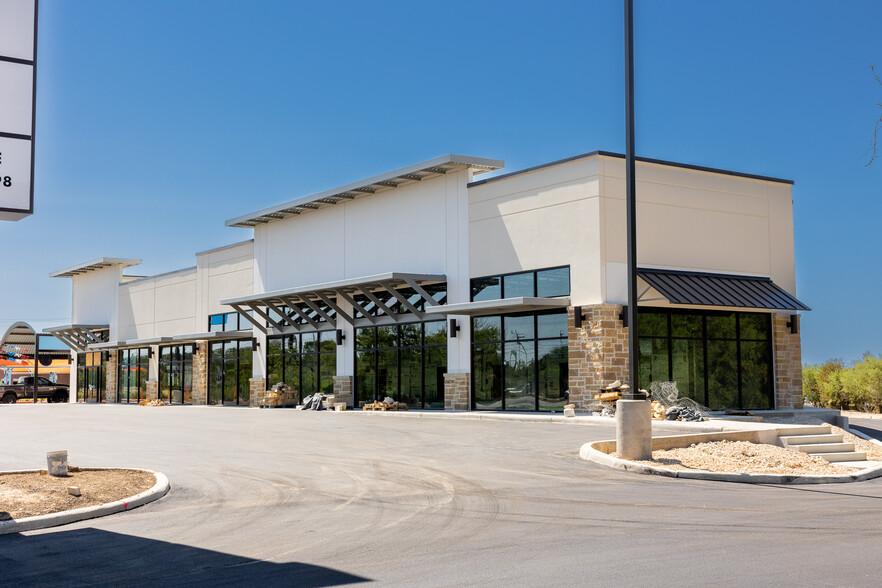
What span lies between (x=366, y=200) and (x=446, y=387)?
28.0ft

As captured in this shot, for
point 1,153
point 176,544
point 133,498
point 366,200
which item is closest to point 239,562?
point 176,544

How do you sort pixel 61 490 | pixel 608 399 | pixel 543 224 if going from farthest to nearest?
pixel 543 224 < pixel 608 399 < pixel 61 490

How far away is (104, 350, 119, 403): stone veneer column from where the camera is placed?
51.7 metres

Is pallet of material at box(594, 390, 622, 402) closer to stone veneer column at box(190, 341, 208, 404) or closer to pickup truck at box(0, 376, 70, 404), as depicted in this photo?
stone veneer column at box(190, 341, 208, 404)

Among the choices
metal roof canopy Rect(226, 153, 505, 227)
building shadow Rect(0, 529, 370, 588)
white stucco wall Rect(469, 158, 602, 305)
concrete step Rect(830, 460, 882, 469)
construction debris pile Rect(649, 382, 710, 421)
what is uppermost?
metal roof canopy Rect(226, 153, 505, 227)

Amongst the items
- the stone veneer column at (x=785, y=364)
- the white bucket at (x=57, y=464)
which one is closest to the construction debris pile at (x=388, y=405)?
the stone veneer column at (x=785, y=364)

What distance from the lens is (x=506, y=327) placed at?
27469 millimetres

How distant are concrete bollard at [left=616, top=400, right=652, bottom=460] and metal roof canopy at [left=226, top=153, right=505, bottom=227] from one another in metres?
16.0

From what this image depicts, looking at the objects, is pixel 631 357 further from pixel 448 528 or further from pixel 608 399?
pixel 608 399

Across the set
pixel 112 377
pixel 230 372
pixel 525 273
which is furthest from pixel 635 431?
pixel 112 377

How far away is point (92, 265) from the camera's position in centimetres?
5275

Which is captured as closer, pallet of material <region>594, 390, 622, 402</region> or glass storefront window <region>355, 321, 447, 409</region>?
pallet of material <region>594, 390, 622, 402</region>

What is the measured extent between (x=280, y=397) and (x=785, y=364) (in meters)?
19.5

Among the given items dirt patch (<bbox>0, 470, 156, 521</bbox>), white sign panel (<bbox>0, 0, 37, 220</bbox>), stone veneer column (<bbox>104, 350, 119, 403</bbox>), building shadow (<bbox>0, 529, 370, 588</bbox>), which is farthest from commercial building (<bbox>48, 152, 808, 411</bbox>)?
stone veneer column (<bbox>104, 350, 119, 403</bbox>)
